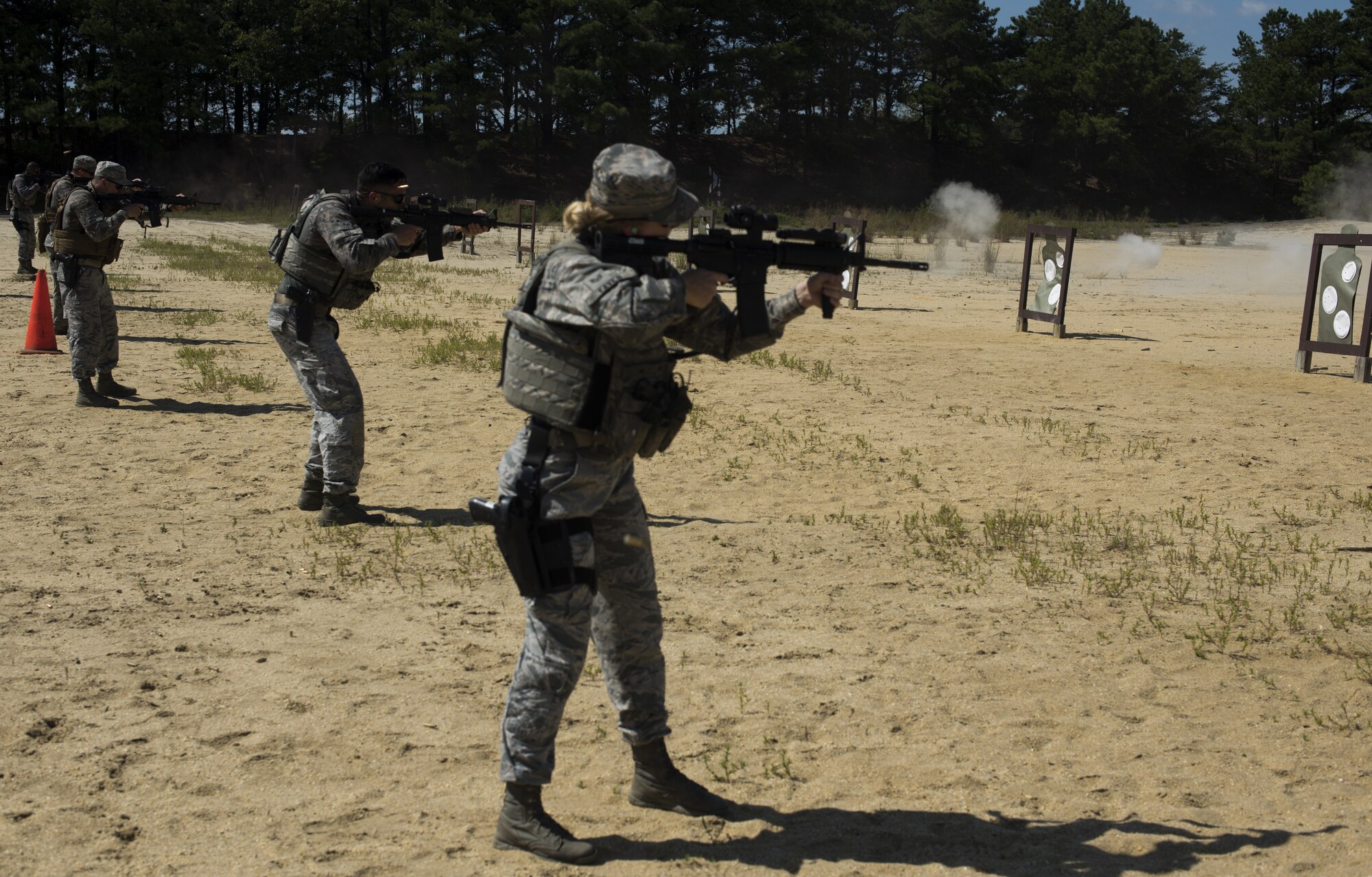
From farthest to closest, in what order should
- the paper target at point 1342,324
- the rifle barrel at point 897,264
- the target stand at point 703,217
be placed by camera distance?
the paper target at point 1342,324 → the target stand at point 703,217 → the rifle barrel at point 897,264

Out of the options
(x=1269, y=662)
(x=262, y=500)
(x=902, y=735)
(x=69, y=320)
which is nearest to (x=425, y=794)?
(x=902, y=735)

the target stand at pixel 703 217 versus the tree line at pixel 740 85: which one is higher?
the tree line at pixel 740 85

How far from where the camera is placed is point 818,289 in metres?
3.67

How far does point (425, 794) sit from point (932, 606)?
2.78 metres

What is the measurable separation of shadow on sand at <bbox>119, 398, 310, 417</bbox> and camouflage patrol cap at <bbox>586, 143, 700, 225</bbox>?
292 inches

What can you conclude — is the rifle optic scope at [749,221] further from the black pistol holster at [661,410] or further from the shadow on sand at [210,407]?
the shadow on sand at [210,407]

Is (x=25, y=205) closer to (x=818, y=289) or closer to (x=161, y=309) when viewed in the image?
(x=161, y=309)

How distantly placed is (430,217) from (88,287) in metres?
4.34

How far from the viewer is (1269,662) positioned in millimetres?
5117

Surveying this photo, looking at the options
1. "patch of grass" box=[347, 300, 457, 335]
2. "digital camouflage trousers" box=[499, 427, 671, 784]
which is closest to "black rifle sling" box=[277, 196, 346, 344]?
"digital camouflage trousers" box=[499, 427, 671, 784]

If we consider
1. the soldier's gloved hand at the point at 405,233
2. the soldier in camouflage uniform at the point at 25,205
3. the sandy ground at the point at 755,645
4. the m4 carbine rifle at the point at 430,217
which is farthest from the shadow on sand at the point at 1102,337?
the soldier in camouflage uniform at the point at 25,205

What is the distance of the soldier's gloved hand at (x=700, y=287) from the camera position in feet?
11.8

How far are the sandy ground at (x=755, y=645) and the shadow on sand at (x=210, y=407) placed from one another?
5 cm

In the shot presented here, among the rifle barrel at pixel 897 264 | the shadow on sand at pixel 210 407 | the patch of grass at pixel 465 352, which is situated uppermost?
the rifle barrel at pixel 897 264
